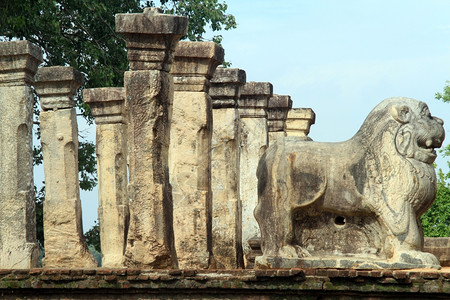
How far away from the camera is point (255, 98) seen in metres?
15.9

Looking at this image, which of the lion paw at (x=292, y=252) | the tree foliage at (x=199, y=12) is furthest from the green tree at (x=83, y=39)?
the lion paw at (x=292, y=252)

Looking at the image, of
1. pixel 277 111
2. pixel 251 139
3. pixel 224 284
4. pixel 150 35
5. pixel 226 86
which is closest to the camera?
pixel 224 284

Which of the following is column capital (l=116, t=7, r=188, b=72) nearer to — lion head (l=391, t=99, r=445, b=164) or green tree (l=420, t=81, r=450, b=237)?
lion head (l=391, t=99, r=445, b=164)

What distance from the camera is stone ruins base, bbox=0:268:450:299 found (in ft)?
31.9

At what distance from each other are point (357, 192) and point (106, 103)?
586 centimetres

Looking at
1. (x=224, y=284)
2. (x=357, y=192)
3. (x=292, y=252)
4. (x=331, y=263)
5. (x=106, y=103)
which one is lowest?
(x=224, y=284)

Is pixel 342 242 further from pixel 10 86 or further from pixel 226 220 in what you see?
pixel 10 86

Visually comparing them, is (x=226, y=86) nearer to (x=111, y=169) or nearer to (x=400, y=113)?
(x=400, y=113)

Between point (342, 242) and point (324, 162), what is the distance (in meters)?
0.84

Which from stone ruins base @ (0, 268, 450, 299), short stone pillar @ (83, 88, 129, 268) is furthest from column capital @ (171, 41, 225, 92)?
short stone pillar @ (83, 88, 129, 268)

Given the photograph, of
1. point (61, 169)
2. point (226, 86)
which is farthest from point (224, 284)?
point (61, 169)

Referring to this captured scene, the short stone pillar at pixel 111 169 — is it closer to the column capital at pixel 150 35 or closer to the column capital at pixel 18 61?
the column capital at pixel 18 61

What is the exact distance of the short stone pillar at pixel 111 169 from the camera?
1627 centimetres

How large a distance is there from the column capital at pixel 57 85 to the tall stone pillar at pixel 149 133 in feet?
12.8
